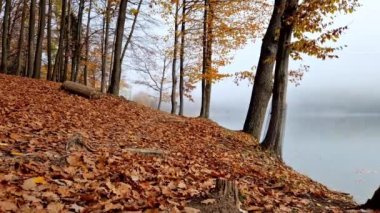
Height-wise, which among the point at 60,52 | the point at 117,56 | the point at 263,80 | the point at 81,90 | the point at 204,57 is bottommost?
the point at 81,90

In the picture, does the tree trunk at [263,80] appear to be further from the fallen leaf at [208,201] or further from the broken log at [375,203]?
the fallen leaf at [208,201]

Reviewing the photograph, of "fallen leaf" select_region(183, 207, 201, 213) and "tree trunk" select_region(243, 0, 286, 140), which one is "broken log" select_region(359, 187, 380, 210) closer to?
"fallen leaf" select_region(183, 207, 201, 213)

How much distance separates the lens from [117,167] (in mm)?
6000

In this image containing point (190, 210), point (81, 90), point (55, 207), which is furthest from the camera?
point (81, 90)

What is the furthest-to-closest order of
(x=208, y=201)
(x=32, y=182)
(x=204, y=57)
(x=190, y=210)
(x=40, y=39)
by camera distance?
(x=204, y=57)
(x=40, y=39)
(x=32, y=182)
(x=208, y=201)
(x=190, y=210)

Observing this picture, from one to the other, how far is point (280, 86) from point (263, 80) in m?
2.37

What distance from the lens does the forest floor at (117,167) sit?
14.7ft

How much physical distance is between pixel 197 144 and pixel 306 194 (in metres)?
4.45

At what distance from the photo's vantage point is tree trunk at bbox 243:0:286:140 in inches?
507

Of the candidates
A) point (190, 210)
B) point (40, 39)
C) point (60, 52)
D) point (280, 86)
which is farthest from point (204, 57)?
point (190, 210)

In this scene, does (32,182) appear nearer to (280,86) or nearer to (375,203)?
(375,203)

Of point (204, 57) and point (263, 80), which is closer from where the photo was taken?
point (263, 80)

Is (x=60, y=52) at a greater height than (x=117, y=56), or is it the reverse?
(x=60, y=52)

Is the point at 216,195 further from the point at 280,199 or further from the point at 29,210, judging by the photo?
the point at 29,210
